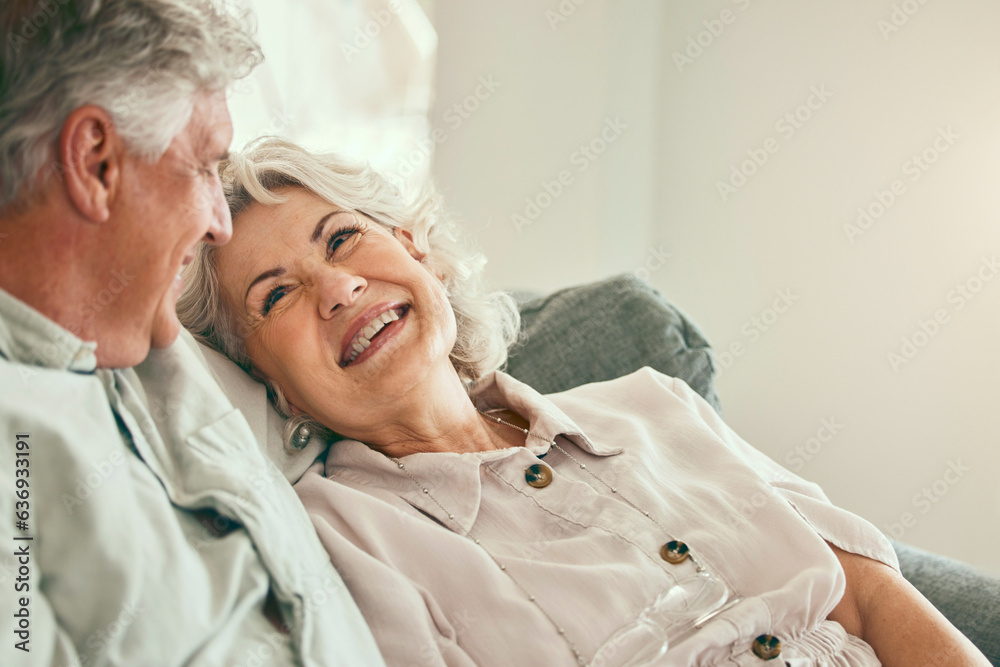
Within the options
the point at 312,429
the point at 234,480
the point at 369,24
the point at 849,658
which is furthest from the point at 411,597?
the point at 369,24

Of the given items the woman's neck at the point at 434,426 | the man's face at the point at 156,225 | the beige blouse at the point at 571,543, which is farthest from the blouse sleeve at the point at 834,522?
the man's face at the point at 156,225

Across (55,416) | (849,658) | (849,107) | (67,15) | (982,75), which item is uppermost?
(982,75)

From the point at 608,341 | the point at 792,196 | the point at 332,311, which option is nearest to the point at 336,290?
the point at 332,311

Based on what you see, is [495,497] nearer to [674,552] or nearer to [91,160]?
[674,552]

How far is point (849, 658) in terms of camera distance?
45.8 inches

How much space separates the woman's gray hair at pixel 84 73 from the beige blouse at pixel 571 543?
1.93 feet

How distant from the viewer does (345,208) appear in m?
1.38

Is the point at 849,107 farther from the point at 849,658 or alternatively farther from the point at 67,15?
the point at 67,15

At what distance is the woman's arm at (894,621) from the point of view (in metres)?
1.13

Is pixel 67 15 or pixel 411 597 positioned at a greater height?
pixel 67 15

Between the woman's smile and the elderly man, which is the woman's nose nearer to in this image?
the woman's smile

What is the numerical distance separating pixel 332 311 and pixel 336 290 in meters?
0.04

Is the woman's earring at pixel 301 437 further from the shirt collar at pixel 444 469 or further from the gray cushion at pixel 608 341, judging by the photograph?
the gray cushion at pixel 608 341

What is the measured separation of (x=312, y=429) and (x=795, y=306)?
2.21m
